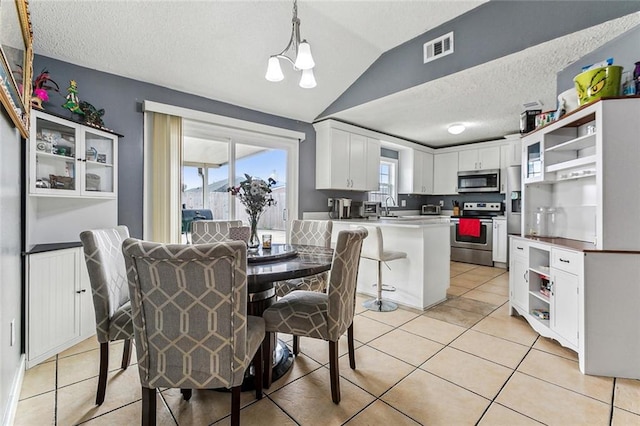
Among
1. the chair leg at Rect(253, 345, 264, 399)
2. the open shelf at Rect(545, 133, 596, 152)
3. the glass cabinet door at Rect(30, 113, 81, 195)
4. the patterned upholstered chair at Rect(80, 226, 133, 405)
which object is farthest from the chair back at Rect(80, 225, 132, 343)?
the open shelf at Rect(545, 133, 596, 152)

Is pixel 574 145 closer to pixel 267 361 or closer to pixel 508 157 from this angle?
pixel 267 361

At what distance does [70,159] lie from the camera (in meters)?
2.38

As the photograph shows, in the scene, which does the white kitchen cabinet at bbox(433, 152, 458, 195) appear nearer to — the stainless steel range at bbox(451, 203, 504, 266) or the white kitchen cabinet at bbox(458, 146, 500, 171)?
the white kitchen cabinet at bbox(458, 146, 500, 171)

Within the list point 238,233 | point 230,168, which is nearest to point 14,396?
point 238,233

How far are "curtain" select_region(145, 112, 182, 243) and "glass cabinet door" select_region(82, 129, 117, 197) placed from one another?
0.37 m

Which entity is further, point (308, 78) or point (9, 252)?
point (308, 78)

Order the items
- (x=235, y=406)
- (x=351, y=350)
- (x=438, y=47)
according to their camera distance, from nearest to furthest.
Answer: (x=235, y=406), (x=351, y=350), (x=438, y=47)

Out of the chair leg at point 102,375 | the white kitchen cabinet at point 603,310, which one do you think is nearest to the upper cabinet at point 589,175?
the white kitchen cabinet at point 603,310

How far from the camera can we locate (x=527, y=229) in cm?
297

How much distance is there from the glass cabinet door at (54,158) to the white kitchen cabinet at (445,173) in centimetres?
600

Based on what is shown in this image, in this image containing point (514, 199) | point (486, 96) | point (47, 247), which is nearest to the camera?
point (47, 247)

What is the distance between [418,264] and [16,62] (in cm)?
345

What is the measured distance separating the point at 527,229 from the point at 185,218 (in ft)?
Answer: 11.7

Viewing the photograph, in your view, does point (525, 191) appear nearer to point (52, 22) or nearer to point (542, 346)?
point (542, 346)
